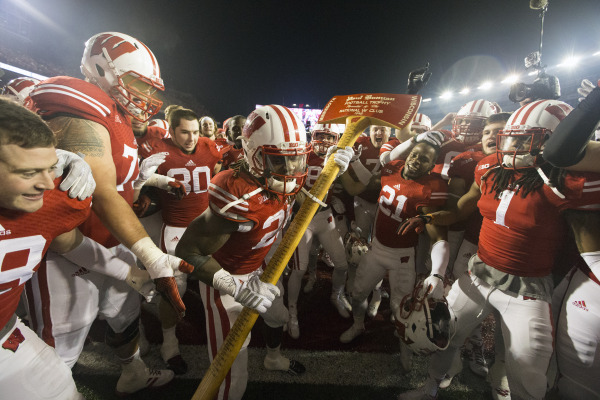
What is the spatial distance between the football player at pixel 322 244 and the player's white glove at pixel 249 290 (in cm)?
178

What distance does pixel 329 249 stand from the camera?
3.84 m

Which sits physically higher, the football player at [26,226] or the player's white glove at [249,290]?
the football player at [26,226]

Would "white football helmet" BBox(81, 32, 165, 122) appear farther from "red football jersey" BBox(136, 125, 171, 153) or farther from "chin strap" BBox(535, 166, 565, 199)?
"chin strap" BBox(535, 166, 565, 199)

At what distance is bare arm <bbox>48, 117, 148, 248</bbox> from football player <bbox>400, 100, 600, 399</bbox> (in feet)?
8.67

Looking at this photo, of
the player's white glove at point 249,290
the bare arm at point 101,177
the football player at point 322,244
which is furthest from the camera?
the football player at point 322,244

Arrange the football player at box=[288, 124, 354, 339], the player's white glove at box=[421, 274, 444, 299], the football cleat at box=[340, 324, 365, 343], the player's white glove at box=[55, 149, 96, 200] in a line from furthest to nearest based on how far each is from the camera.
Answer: the football player at box=[288, 124, 354, 339], the football cleat at box=[340, 324, 365, 343], the player's white glove at box=[421, 274, 444, 299], the player's white glove at box=[55, 149, 96, 200]

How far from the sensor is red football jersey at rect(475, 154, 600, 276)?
73.8 inches

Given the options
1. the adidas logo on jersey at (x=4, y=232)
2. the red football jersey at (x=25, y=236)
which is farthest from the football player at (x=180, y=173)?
the adidas logo on jersey at (x=4, y=232)

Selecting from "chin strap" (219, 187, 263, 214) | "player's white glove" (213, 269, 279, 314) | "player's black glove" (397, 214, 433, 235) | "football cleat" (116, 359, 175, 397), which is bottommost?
"football cleat" (116, 359, 175, 397)

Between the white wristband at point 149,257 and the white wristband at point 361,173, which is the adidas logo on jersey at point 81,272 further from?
the white wristband at point 361,173

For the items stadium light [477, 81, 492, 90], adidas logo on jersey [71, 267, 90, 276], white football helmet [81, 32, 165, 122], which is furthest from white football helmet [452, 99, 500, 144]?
stadium light [477, 81, 492, 90]

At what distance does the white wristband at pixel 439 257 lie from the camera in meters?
2.53

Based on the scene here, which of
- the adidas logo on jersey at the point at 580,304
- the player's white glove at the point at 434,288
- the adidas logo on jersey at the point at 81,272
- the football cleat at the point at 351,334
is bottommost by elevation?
the football cleat at the point at 351,334

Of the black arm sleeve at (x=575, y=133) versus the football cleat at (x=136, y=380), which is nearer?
the black arm sleeve at (x=575, y=133)
